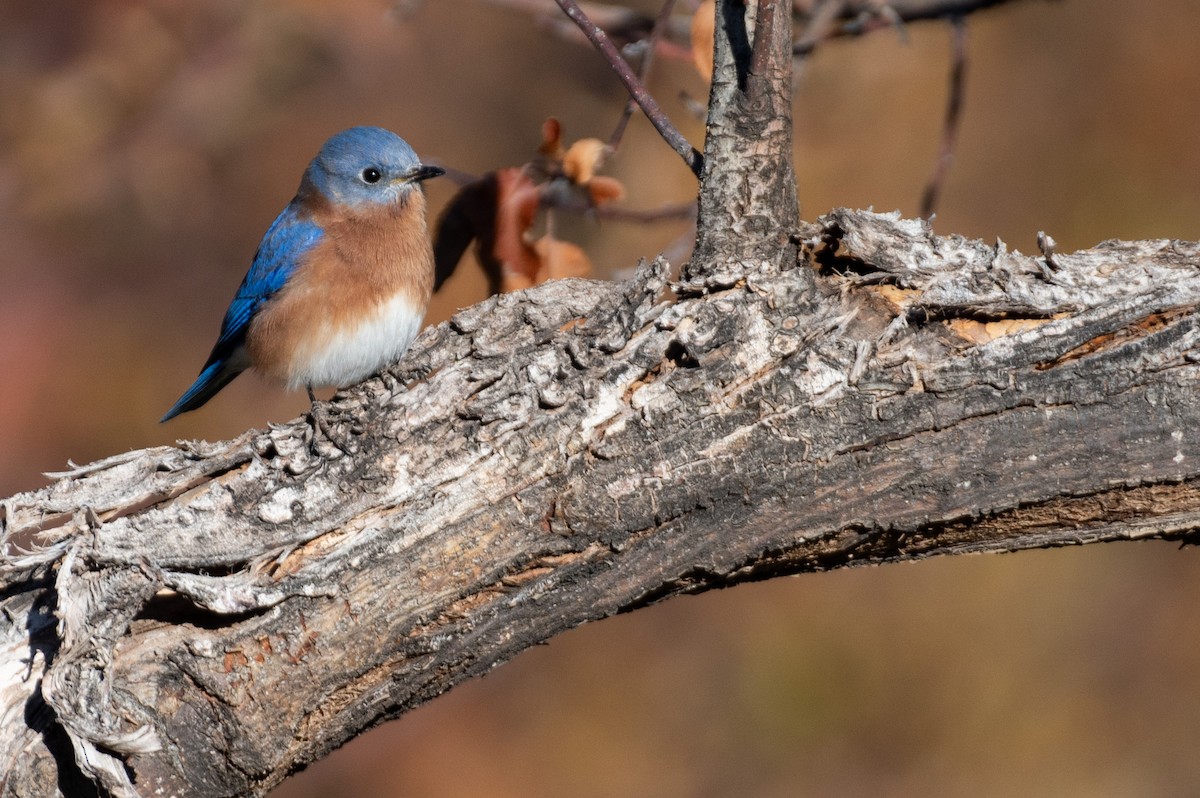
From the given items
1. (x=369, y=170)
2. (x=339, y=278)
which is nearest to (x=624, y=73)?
(x=339, y=278)

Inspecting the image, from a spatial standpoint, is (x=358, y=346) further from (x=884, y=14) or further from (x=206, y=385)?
(x=884, y=14)

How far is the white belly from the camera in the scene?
129 inches

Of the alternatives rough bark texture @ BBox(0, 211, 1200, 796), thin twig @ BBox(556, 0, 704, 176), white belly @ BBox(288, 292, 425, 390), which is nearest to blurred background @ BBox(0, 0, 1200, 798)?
white belly @ BBox(288, 292, 425, 390)

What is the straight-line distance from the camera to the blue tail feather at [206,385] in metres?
3.86

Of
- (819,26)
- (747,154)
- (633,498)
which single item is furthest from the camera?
(819,26)

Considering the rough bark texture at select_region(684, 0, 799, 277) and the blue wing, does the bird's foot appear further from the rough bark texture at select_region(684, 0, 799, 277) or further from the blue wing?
the blue wing

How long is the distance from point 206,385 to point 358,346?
909mm

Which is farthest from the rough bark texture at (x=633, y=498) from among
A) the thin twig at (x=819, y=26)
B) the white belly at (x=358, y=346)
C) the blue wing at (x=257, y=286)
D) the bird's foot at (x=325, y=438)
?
the blue wing at (x=257, y=286)

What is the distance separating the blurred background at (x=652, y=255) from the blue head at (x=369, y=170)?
1308mm

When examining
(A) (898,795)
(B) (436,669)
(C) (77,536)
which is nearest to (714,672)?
(A) (898,795)

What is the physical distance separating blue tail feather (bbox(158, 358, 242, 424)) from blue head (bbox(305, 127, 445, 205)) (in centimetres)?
71

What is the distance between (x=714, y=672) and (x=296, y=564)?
12.3 ft

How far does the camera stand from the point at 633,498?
7.56ft

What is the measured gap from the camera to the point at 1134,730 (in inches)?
206
